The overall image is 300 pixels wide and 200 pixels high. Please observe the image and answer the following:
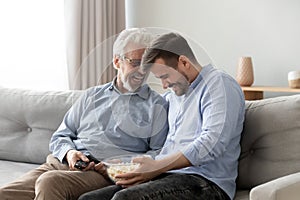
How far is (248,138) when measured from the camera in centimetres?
223

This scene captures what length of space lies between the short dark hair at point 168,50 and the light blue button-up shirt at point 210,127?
0.11 m

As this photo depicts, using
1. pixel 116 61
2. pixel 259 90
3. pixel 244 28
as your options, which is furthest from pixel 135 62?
pixel 244 28

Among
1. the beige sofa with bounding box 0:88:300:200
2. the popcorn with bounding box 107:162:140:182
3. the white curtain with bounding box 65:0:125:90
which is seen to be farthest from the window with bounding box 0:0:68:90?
the popcorn with bounding box 107:162:140:182

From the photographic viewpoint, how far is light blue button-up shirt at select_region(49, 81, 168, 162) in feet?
7.24

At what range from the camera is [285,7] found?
3432mm

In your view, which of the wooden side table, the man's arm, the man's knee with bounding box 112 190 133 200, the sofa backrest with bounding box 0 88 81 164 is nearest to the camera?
the man's knee with bounding box 112 190 133 200

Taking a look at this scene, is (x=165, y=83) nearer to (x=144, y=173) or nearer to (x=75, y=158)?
(x=144, y=173)

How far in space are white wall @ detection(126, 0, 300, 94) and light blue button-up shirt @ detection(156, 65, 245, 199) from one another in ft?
4.71

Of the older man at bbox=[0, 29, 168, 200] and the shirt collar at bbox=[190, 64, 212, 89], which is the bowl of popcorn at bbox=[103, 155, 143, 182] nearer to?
the older man at bbox=[0, 29, 168, 200]

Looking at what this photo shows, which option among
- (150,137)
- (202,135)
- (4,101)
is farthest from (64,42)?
(202,135)

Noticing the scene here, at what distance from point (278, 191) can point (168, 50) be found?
2.02 ft

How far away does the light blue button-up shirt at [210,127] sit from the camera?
2.03m

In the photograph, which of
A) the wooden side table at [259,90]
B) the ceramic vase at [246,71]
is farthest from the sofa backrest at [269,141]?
the ceramic vase at [246,71]

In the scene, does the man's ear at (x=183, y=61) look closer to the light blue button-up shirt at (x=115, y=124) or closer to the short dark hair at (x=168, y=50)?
the short dark hair at (x=168, y=50)
